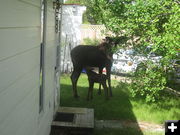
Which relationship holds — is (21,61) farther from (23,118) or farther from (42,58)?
(42,58)

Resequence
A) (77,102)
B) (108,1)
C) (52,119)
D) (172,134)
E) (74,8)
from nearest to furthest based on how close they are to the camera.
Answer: (172,134) < (52,119) < (108,1) < (77,102) < (74,8)

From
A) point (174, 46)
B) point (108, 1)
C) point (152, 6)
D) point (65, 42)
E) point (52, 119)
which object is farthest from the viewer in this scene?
point (65, 42)

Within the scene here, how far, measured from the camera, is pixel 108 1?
797 cm

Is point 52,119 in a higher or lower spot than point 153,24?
lower

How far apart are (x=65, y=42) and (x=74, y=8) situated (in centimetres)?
210

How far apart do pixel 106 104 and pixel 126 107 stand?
65cm

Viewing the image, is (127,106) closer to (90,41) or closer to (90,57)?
(90,57)

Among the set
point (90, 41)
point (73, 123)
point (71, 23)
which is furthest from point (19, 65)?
point (90, 41)

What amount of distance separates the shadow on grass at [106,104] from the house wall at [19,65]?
13.1ft

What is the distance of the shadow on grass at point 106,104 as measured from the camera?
27.0 ft

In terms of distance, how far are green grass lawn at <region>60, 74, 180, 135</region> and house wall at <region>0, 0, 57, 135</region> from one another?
3.46 meters

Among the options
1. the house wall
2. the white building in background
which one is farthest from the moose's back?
the house wall

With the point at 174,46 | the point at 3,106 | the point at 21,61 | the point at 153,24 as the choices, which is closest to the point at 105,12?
the point at 153,24

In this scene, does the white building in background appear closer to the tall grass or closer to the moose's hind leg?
the tall grass
